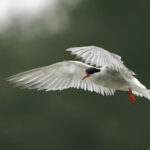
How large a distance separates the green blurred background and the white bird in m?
10.8

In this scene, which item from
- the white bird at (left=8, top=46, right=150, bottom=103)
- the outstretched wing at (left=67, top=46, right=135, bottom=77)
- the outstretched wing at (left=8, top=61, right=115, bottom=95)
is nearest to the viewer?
the outstretched wing at (left=67, top=46, right=135, bottom=77)

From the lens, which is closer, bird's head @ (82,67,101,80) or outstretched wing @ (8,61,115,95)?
bird's head @ (82,67,101,80)

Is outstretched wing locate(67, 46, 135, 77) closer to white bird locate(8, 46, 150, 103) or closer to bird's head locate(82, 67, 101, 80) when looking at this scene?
white bird locate(8, 46, 150, 103)

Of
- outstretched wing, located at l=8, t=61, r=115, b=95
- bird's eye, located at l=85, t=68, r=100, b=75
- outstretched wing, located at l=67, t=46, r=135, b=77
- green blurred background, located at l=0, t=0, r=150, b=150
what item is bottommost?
green blurred background, located at l=0, t=0, r=150, b=150

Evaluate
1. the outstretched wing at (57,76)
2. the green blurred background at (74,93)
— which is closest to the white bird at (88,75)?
the outstretched wing at (57,76)

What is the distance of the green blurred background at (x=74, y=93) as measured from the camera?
1938 cm

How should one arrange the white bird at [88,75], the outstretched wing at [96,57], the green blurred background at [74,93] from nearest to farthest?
the outstretched wing at [96,57], the white bird at [88,75], the green blurred background at [74,93]

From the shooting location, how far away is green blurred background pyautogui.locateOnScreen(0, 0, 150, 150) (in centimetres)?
1938

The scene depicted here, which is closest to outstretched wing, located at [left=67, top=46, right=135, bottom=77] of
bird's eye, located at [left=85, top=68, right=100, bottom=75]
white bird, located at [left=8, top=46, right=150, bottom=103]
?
white bird, located at [left=8, top=46, right=150, bottom=103]

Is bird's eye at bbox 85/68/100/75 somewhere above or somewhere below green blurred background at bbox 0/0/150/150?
above

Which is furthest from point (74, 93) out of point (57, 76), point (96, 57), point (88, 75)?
point (96, 57)

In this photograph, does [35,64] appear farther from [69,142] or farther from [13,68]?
[69,142]

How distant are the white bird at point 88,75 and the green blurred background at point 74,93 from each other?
10.8 meters

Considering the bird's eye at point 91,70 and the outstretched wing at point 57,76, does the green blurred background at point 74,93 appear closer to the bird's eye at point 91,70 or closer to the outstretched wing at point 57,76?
the outstretched wing at point 57,76
